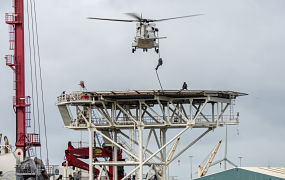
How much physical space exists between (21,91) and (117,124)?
1516cm

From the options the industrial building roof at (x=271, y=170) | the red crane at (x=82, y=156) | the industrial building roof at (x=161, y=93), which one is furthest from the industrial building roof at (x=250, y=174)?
the red crane at (x=82, y=156)

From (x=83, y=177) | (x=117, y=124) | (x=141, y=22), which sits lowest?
(x=83, y=177)

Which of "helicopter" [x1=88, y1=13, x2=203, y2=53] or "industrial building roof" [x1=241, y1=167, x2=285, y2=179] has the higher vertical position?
"helicopter" [x1=88, y1=13, x2=203, y2=53]

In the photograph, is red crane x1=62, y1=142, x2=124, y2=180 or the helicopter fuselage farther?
red crane x1=62, y1=142, x2=124, y2=180

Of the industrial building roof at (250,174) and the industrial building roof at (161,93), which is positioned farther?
the industrial building roof at (161,93)

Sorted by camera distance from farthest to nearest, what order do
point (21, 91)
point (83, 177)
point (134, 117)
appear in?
point (83, 177)
point (21, 91)
point (134, 117)

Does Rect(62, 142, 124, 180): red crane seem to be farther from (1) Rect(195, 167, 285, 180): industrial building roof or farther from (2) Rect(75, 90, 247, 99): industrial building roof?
(1) Rect(195, 167, 285, 180): industrial building roof

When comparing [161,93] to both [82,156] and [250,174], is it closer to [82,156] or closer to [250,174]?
[82,156]

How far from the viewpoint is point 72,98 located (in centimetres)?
10800

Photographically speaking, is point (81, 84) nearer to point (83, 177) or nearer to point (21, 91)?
point (21, 91)

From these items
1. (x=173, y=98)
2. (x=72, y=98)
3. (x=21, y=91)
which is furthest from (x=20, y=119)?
(x=173, y=98)

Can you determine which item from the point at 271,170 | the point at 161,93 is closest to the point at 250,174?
the point at 271,170

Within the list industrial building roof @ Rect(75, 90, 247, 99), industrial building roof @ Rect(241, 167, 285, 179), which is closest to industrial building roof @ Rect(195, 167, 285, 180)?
industrial building roof @ Rect(241, 167, 285, 179)

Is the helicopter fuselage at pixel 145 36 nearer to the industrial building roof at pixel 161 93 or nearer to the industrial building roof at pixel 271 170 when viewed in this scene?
the industrial building roof at pixel 161 93
